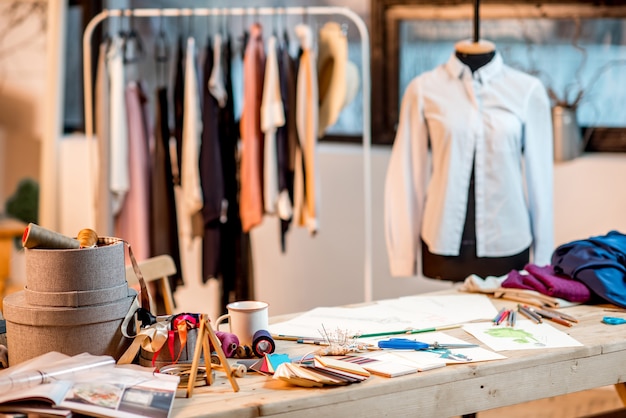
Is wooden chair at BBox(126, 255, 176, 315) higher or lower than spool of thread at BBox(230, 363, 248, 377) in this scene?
higher

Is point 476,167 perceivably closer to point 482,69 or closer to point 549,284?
point 482,69

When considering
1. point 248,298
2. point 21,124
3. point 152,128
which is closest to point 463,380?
point 248,298

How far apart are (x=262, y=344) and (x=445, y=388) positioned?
0.43 metres

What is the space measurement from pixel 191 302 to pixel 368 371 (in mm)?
3102

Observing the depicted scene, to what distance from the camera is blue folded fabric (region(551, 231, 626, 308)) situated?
2613 millimetres

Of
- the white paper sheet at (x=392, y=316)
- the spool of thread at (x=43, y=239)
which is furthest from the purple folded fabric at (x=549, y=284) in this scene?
the spool of thread at (x=43, y=239)

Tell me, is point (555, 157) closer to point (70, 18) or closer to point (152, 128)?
point (152, 128)

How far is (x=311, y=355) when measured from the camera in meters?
2.12

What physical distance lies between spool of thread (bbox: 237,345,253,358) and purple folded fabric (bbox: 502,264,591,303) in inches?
38.2

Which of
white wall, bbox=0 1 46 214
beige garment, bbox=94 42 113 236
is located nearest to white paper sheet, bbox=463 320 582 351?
beige garment, bbox=94 42 113 236

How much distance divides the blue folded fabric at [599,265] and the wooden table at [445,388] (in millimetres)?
208

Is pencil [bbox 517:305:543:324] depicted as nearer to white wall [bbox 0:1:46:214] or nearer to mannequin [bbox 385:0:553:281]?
mannequin [bbox 385:0:553:281]

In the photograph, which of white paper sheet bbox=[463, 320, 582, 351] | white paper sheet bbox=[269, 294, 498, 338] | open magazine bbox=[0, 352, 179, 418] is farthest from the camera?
white paper sheet bbox=[269, 294, 498, 338]

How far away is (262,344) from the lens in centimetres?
214
